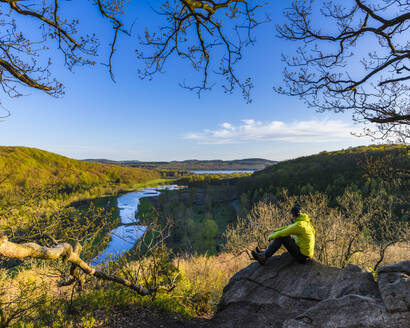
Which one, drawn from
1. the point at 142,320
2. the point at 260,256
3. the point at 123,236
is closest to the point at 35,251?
the point at 142,320

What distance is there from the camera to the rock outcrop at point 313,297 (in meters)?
3.30

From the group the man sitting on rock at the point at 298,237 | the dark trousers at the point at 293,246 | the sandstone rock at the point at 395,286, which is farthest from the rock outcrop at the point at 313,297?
the man sitting on rock at the point at 298,237

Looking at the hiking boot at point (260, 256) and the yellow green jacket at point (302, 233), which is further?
the hiking boot at point (260, 256)

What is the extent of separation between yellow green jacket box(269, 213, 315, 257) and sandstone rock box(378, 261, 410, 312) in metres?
1.41

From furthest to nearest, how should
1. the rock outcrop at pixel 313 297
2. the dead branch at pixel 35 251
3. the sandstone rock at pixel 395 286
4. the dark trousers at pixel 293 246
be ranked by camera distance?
the dark trousers at pixel 293 246 < the rock outcrop at pixel 313 297 < the sandstone rock at pixel 395 286 < the dead branch at pixel 35 251

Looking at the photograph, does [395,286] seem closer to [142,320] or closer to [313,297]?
[313,297]

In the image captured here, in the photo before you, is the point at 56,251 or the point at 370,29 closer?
the point at 56,251

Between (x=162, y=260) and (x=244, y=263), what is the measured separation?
11.9 m

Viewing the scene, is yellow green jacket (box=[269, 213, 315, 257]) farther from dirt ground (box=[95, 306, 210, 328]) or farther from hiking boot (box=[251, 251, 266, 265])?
dirt ground (box=[95, 306, 210, 328])

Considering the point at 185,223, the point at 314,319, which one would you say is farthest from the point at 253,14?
the point at 185,223

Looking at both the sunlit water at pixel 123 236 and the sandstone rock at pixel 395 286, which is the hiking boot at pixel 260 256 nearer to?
the sandstone rock at pixel 395 286

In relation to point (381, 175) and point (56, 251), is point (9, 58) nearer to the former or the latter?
point (56, 251)

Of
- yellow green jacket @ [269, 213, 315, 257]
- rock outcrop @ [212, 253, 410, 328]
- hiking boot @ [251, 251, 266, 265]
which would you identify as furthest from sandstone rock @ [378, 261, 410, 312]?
hiking boot @ [251, 251, 266, 265]

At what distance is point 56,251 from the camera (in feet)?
9.87
